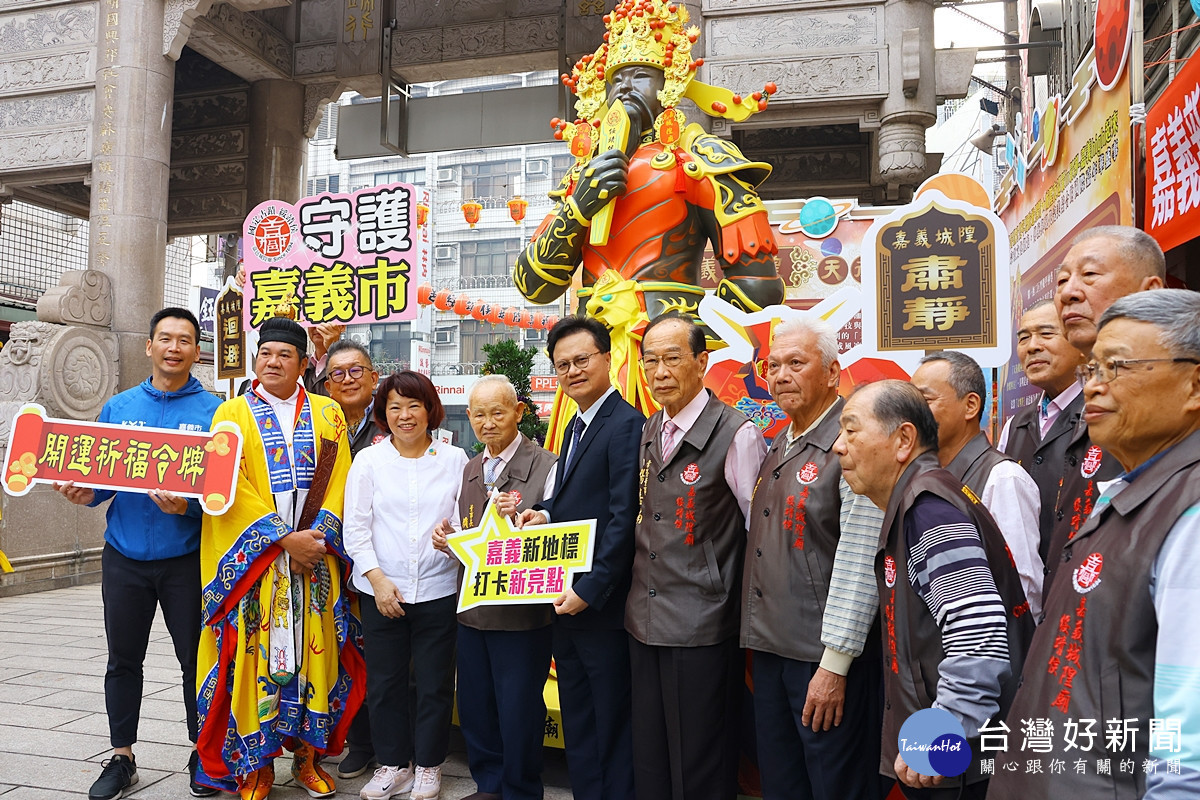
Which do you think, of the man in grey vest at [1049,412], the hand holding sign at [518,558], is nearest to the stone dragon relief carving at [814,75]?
the man in grey vest at [1049,412]

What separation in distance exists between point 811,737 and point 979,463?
0.88 meters

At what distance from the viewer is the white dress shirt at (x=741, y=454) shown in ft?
8.29

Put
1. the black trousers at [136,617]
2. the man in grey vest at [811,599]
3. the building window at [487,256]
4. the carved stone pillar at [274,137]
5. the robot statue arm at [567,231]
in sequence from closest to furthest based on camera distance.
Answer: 1. the man in grey vest at [811,599]
2. the black trousers at [136,617]
3. the robot statue arm at [567,231]
4. the carved stone pillar at [274,137]
5. the building window at [487,256]

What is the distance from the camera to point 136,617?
3193mm

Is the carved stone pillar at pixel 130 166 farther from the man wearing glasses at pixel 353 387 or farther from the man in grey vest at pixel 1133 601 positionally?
the man in grey vest at pixel 1133 601

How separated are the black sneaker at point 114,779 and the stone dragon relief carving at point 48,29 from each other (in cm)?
786

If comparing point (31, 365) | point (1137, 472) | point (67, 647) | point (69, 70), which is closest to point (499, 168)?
point (69, 70)

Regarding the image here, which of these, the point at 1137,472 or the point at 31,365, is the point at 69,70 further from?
the point at 1137,472

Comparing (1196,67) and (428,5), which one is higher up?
(428,5)

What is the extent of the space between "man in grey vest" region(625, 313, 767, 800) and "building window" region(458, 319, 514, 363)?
21.3 meters

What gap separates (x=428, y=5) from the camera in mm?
10180

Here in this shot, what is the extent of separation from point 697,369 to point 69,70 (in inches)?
342

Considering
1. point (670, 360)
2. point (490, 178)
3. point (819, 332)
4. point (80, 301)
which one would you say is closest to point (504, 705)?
point (670, 360)

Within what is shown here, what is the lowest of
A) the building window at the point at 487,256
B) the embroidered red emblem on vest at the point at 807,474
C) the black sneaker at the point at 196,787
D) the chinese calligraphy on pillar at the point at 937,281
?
the black sneaker at the point at 196,787
